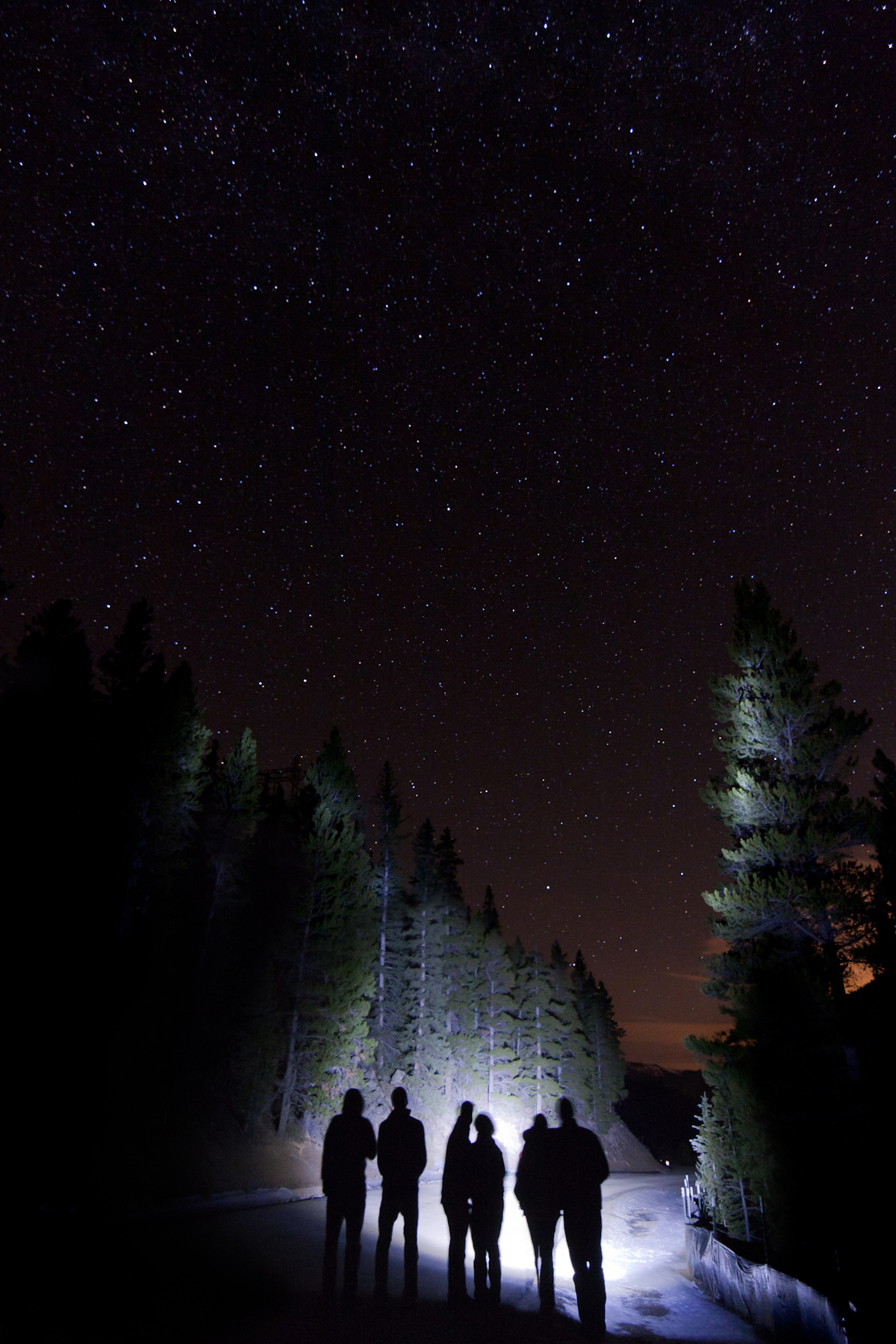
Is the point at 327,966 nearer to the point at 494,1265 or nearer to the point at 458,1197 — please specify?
the point at 494,1265

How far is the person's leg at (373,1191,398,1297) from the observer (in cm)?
872

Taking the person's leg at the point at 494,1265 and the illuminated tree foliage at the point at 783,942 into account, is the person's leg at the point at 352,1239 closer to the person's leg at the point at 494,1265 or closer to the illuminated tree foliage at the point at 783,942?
the person's leg at the point at 494,1265

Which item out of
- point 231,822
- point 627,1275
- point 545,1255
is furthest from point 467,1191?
point 231,822

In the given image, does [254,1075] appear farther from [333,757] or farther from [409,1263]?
[409,1263]

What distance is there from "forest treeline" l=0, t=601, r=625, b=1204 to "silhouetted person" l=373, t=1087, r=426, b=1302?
1102 centimetres

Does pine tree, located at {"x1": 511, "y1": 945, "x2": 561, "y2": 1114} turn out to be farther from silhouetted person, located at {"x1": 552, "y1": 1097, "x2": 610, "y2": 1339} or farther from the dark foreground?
silhouetted person, located at {"x1": 552, "y1": 1097, "x2": 610, "y2": 1339}

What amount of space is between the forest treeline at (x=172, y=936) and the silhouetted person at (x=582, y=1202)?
12393 mm

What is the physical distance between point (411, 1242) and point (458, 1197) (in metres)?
0.83

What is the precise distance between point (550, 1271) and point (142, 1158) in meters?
15.0

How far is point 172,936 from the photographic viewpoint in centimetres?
2734

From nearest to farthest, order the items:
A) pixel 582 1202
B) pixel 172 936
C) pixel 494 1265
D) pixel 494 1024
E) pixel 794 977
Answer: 1. pixel 582 1202
2. pixel 494 1265
3. pixel 794 977
4. pixel 172 936
5. pixel 494 1024

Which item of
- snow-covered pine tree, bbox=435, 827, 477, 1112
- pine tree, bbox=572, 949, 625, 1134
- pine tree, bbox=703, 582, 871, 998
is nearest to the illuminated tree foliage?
pine tree, bbox=703, 582, 871, 998

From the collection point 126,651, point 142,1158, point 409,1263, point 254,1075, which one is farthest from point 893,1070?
point 126,651

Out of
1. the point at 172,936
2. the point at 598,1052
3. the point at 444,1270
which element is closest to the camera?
the point at 444,1270
